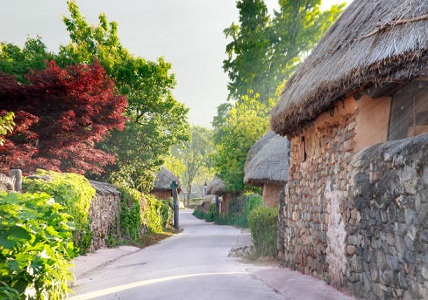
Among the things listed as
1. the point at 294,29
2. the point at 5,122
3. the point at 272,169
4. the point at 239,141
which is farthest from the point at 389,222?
the point at 294,29

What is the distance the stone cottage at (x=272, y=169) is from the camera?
17.3m

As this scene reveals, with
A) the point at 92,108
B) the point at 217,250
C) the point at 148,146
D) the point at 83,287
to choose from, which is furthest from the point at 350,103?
the point at 148,146

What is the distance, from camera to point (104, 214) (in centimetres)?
1479

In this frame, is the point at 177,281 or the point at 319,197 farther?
the point at 319,197

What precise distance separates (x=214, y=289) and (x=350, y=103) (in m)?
3.30

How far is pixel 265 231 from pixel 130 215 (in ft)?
24.0

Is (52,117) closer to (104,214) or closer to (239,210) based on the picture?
(104,214)

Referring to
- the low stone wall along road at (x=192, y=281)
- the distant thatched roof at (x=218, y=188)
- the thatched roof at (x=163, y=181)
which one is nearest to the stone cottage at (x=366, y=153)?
the low stone wall along road at (x=192, y=281)

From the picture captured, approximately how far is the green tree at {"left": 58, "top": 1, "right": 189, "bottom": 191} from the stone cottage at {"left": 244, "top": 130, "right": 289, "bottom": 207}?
4.87 meters

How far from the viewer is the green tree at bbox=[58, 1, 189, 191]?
19672 millimetres

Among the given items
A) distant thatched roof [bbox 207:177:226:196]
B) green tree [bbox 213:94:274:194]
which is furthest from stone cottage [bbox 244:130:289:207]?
distant thatched roof [bbox 207:177:226:196]

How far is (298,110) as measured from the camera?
26.0 feet

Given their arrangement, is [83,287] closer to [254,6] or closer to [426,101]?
[426,101]

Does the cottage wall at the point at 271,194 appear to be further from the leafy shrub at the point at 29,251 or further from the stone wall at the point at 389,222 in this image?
the leafy shrub at the point at 29,251
